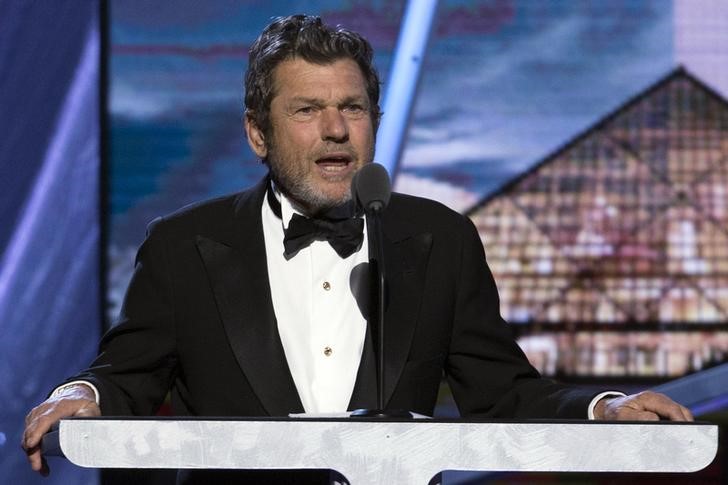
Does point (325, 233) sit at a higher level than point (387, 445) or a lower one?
higher

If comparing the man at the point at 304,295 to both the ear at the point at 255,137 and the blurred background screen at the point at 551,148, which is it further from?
the blurred background screen at the point at 551,148

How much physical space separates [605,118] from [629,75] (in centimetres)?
13

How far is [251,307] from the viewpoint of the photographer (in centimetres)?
195

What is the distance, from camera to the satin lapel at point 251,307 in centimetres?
188

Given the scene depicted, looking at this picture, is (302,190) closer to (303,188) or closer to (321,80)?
(303,188)

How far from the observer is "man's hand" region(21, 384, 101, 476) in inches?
61.3

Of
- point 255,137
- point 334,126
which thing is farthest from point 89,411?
point 255,137

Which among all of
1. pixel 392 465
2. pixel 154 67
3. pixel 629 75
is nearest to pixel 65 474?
pixel 154 67

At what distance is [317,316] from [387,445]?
713 millimetres

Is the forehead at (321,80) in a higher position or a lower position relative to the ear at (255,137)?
higher

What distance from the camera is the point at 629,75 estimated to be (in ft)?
10.8

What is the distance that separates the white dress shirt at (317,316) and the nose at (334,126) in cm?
19

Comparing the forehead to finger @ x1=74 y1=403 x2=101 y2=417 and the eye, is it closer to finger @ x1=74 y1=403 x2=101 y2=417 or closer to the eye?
the eye

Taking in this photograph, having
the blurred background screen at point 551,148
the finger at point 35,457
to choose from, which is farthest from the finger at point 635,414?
the blurred background screen at point 551,148
